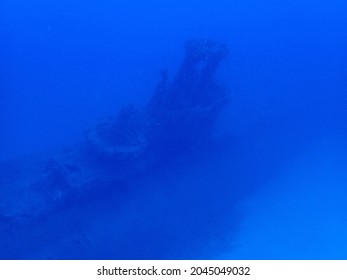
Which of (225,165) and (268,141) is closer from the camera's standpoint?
(225,165)

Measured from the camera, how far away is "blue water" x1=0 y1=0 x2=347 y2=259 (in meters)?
9.19

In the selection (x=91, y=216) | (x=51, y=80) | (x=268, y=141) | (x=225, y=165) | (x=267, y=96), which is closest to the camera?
(x=91, y=216)

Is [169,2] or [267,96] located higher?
[169,2]

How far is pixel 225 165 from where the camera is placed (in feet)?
37.0

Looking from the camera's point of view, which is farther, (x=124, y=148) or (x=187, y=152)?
(x=187, y=152)

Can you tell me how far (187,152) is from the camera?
1132 cm

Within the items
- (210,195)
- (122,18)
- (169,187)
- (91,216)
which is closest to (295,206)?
(210,195)

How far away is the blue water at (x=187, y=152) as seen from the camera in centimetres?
919
